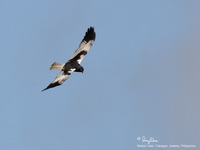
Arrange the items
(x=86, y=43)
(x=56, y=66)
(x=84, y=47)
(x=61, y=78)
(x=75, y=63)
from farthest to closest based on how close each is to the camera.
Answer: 1. (x=86, y=43)
2. (x=84, y=47)
3. (x=75, y=63)
4. (x=61, y=78)
5. (x=56, y=66)

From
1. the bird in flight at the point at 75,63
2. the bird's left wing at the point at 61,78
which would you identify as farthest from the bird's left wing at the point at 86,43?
the bird's left wing at the point at 61,78

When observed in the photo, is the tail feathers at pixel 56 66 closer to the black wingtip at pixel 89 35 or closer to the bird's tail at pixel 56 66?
the bird's tail at pixel 56 66

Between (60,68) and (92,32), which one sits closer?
(60,68)

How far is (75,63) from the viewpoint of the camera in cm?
5116

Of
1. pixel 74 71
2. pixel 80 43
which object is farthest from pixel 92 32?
pixel 74 71

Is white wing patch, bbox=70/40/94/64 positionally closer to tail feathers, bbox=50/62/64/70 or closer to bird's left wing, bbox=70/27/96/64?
bird's left wing, bbox=70/27/96/64

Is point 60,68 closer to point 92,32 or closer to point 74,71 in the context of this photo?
point 74,71

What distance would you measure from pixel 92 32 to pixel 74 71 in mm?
5252

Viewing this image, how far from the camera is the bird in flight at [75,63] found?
163 feet

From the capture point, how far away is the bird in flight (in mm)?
49812

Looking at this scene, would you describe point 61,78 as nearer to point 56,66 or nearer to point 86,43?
point 56,66

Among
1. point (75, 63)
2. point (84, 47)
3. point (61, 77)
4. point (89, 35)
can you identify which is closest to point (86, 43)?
point (84, 47)

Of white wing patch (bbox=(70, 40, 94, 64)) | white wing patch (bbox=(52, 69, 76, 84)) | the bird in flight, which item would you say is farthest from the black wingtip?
white wing patch (bbox=(52, 69, 76, 84))

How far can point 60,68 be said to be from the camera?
49719 mm
